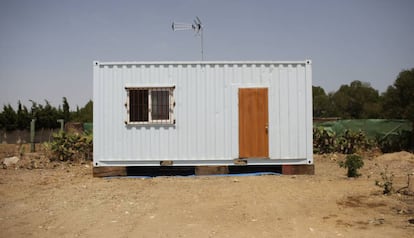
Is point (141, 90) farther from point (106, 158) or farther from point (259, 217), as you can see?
point (259, 217)

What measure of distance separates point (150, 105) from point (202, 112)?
1180mm

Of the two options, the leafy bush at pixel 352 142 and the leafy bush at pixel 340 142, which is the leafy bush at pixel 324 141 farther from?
the leafy bush at pixel 352 142

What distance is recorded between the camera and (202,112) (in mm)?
8289

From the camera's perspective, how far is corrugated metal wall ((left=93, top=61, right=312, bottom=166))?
8242 millimetres

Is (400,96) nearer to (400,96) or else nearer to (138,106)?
(400,96)

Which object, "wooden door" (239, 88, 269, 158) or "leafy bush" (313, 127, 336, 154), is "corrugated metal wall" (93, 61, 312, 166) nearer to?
"wooden door" (239, 88, 269, 158)

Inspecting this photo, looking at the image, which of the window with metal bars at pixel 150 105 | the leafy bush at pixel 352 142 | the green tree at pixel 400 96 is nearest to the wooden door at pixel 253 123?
the window with metal bars at pixel 150 105

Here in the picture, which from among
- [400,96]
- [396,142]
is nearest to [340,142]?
[396,142]

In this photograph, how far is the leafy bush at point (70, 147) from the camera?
1129 centimetres

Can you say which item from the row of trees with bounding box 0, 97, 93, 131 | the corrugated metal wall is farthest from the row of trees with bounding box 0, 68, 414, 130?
the corrugated metal wall

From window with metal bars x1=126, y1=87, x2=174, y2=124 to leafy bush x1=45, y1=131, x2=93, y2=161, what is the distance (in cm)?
389

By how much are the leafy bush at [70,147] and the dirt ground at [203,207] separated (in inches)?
103

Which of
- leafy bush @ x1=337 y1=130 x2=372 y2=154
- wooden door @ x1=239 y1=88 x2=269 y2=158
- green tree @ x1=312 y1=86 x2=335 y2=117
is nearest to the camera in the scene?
wooden door @ x1=239 y1=88 x2=269 y2=158

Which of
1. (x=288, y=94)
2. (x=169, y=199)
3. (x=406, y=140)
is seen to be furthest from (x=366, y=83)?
(x=169, y=199)
